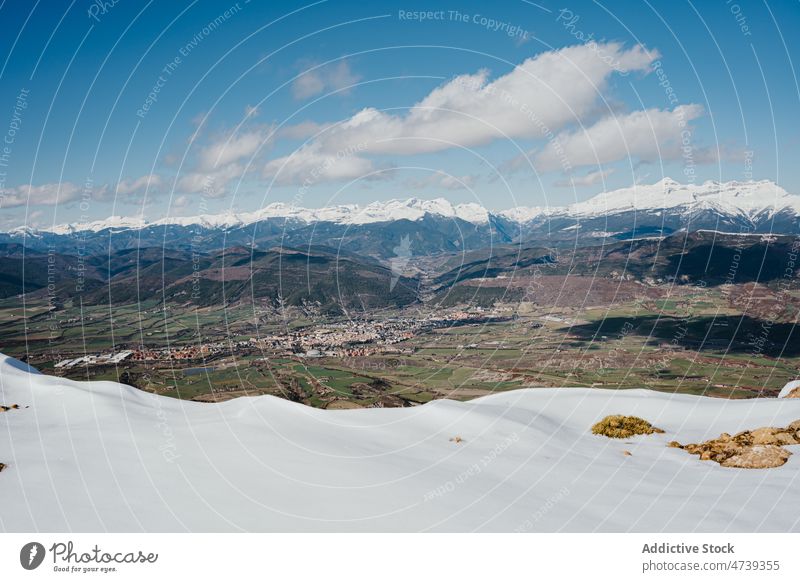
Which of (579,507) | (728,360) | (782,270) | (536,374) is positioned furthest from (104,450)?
(782,270)

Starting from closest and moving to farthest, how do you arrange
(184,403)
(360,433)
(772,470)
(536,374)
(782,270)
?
(772,470) < (360,433) < (184,403) < (536,374) < (782,270)

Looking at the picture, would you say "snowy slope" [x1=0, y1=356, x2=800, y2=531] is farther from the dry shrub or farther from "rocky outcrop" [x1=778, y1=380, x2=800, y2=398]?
"rocky outcrop" [x1=778, y1=380, x2=800, y2=398]

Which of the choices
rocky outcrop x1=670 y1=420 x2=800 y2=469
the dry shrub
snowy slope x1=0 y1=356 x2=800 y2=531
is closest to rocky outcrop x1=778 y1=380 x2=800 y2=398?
snowy slope x1=0 y1=356 x2=800 y2=531

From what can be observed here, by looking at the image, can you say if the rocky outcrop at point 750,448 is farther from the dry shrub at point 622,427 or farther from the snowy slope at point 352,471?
the dry shrub at point 622,427

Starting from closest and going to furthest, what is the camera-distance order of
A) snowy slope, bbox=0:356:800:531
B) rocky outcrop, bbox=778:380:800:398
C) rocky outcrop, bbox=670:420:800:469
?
snowy slope, bbox=0:356:800:531 < rocky outcrop, bbox=670:420:800:469 < rocky outcrop, bbox=778:380:800:398

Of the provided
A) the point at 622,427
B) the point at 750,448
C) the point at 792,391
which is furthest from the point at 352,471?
the point at 792,391

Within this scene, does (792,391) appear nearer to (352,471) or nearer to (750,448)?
(750,448)

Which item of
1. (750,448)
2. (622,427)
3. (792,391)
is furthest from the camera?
(792,391)
